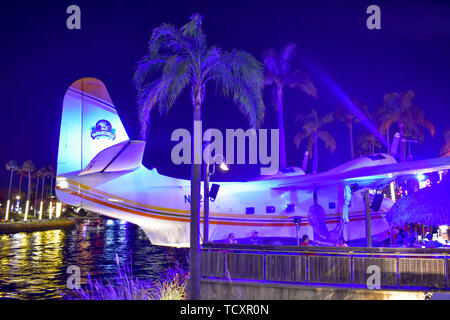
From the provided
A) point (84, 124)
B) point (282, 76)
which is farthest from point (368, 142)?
point (84, 124)

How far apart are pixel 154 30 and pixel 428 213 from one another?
11.9m

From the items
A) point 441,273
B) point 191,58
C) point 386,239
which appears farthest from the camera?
point 386,239

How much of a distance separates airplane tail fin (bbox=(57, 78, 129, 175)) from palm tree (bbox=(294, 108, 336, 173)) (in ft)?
98.6

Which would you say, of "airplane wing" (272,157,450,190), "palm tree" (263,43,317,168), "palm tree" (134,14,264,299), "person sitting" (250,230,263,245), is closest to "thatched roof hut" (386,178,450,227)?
"airplane wing" (272,157,450,190)

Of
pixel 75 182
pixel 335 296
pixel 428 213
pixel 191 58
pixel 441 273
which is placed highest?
pixel 191 58

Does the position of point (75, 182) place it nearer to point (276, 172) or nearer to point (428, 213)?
point (276, 172)

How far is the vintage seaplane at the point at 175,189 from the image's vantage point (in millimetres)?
15797

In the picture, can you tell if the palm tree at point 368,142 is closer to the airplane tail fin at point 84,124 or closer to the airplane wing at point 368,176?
the airplane wing at point 368,176

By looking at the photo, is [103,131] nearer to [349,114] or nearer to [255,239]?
[255,239]

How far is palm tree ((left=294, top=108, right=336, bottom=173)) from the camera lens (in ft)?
140

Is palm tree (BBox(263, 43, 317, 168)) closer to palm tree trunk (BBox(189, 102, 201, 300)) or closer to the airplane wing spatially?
the airplane wing

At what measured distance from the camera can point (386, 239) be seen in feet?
83.1

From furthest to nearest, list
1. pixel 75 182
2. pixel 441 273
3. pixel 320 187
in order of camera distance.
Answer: pixel 320 187 < pixel 75 182 < pixel 441 273
